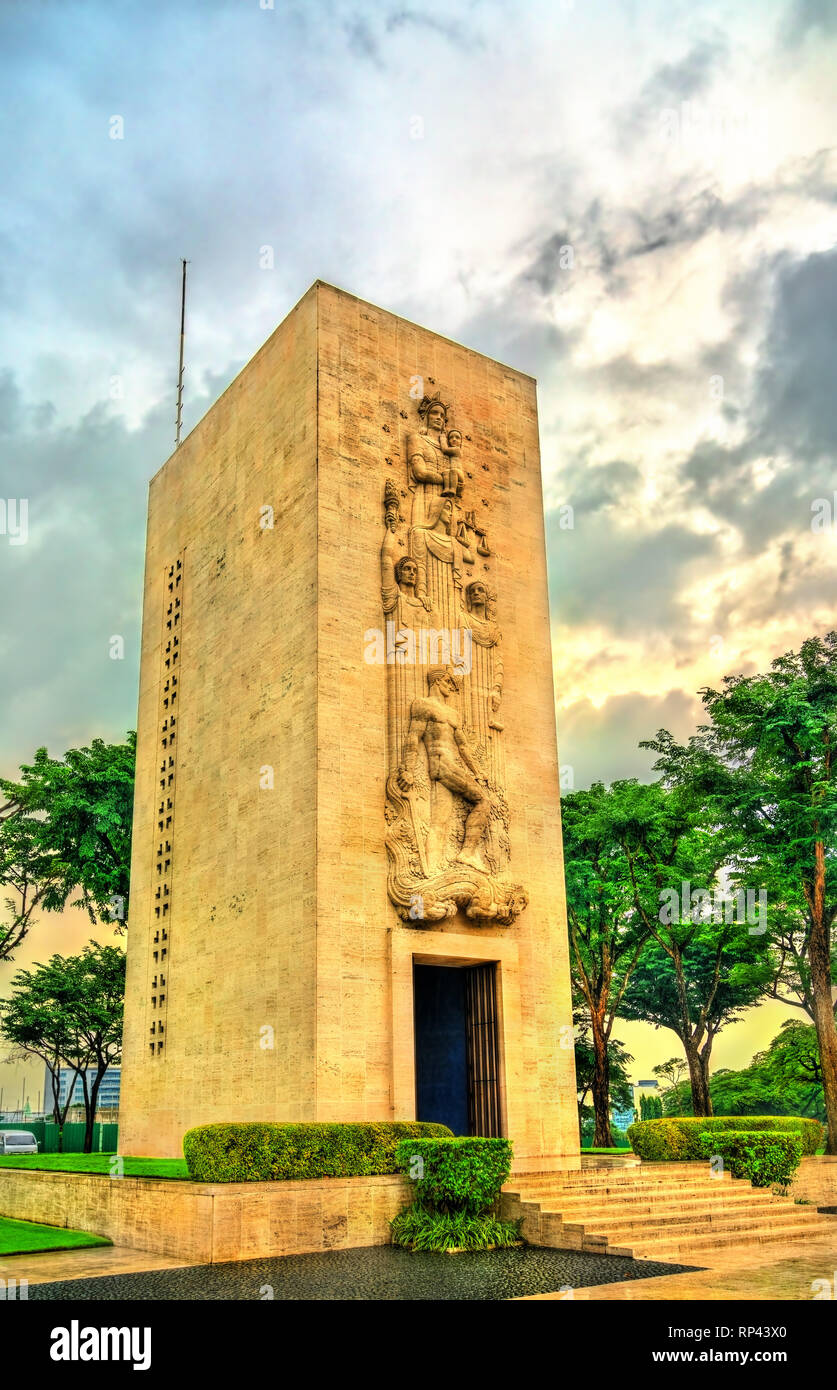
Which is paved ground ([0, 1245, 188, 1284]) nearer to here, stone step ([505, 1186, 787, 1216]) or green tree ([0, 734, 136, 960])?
stone step ([505, 1186, 787, 1216])

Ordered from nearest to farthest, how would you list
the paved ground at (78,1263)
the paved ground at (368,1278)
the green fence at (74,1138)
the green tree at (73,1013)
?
1. the paved ground at (368,1278)
2. the paved ground at (78,1263)
3. the green tree at (73,1013)
4. the green fence at (74,1138)

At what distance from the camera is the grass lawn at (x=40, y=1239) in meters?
13.2

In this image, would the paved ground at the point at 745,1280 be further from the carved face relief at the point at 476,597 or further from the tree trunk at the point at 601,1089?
the tree trunk at the point at 601,1089

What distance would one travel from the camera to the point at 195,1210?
12.3m

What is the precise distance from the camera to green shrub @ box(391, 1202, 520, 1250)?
511 inches

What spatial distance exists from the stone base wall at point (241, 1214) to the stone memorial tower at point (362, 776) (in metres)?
2.60

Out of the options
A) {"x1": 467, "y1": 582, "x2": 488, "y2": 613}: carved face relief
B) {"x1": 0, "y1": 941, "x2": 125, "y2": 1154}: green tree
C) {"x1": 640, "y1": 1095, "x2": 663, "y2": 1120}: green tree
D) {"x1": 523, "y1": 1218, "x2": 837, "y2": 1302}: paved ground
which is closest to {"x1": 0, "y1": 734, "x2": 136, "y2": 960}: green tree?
{"x1": 0, "y1": 941, "x2": 125, "y2": 1154}: green tree

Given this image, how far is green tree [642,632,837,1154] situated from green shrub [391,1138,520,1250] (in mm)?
10411

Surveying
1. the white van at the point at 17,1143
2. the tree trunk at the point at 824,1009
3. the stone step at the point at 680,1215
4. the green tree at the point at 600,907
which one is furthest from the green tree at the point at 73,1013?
the stone step at the point at 680,1215

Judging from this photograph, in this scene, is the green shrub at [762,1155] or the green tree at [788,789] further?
the green tree at [788,789]

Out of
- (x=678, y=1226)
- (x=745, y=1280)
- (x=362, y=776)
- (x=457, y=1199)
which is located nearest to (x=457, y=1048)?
(x=362, y=776)

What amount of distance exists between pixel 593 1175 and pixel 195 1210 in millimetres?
6103
